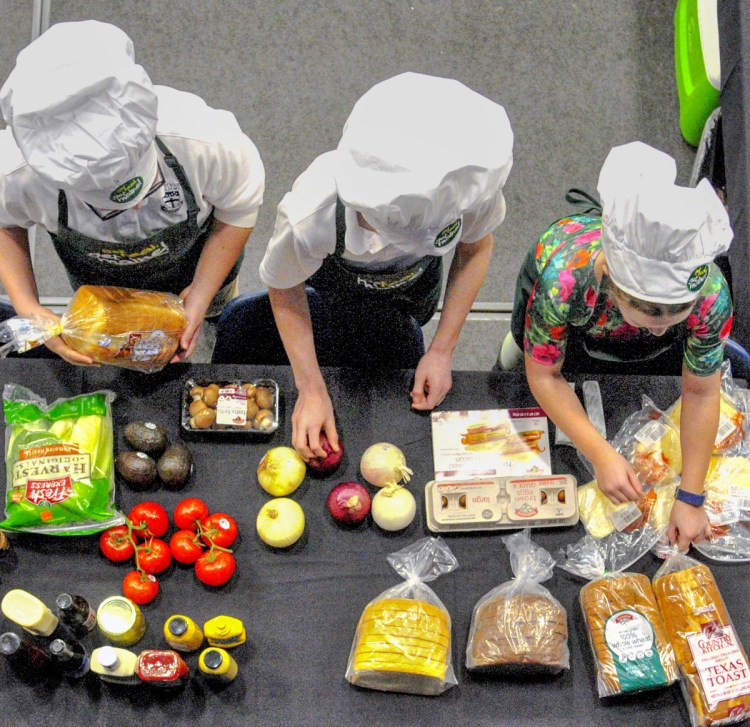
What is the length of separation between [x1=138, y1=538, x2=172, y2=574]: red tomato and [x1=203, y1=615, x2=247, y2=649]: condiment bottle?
0.48 feet

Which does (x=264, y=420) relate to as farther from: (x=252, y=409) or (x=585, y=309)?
(x=585, y=309)

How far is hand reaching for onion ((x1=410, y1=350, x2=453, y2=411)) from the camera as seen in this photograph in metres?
1.51

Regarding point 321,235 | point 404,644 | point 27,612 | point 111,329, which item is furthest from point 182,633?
point 321,235

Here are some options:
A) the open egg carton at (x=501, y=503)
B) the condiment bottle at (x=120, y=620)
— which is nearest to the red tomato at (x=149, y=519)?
the condiment bottle at (x=120, y=620)

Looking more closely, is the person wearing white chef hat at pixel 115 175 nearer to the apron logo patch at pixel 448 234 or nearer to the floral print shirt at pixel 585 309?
the apron logo patch at pixel 448 234

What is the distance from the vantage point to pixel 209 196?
1.45 m

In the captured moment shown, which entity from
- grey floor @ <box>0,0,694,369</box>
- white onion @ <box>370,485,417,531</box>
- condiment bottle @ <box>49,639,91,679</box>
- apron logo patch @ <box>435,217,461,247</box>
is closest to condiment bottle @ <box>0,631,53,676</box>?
condiment bottle @ <box>49,639,91,679</box>

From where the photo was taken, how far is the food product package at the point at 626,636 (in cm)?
128

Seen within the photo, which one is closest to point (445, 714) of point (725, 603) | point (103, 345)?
point (725, 603)

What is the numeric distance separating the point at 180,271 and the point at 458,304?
2.06 ft

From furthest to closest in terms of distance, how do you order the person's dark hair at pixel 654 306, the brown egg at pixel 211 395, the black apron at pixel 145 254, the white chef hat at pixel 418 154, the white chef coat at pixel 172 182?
the brown egg at pixel 211 395 → the black apron at pixel 145 254 → the white chef coat at pixel 172 182 → the person's dark hair at pixel 654 306 → the white chef hat at pixel 418 154

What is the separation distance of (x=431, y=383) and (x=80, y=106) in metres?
0.82

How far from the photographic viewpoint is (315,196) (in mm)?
1254

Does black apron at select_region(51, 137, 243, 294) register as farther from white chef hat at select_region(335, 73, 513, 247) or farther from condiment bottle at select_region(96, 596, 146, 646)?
condiment bottle at select_region(96, 596, 146, 646)
